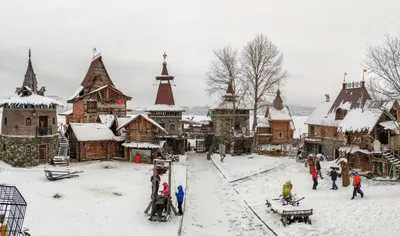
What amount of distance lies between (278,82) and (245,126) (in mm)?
7641

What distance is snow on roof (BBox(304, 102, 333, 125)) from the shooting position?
4491 centimetres

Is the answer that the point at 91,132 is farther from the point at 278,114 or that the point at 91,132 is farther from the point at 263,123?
the point at 278,114

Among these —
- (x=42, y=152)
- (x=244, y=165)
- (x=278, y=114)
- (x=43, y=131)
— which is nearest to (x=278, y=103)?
(x=278, y=114)

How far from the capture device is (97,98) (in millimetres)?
44906

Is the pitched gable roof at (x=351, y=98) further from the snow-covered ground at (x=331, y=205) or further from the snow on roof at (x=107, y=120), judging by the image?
the snow on roof at (x=107, y=120)

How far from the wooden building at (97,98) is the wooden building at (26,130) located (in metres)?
10.9

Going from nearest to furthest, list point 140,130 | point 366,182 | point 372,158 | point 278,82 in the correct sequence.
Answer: point 366,182 < point 372,158 < point 140,130 < point 278,82

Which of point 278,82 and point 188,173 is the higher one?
point 278,82

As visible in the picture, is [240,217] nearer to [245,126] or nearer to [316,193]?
[316,193]

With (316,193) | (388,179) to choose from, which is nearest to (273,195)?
(316,193)

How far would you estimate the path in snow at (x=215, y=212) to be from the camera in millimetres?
17812

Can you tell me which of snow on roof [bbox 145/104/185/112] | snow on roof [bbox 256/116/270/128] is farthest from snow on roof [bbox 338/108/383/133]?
snow on roof [bbox 256/116/270/128]

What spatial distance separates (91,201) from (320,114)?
1312 inches

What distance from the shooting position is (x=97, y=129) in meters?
37.7
